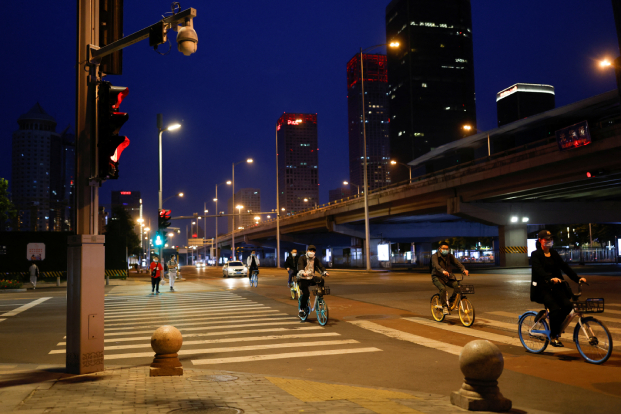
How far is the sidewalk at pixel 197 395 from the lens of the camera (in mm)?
5305

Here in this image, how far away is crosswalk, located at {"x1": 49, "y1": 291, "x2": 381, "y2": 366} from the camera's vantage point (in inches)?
361

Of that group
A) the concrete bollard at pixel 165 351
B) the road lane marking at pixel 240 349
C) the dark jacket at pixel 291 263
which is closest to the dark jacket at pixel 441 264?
the road lane marking at pixel 240 349

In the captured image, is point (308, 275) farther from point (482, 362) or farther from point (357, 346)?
point (482, 362)

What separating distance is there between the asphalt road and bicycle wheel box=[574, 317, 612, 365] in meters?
0.19

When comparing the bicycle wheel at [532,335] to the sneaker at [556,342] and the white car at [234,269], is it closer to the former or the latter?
the sneaker at [556,342]

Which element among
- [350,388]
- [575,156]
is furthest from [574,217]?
[350,388]

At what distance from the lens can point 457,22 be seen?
176750 mm

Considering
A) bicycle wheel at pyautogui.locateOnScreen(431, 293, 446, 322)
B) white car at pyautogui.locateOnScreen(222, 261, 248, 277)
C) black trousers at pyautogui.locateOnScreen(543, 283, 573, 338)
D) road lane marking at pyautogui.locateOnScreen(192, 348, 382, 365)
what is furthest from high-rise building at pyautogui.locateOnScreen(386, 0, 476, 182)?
black trousers at pyautogui.locateOnScreen(543, 283, 573, 338)

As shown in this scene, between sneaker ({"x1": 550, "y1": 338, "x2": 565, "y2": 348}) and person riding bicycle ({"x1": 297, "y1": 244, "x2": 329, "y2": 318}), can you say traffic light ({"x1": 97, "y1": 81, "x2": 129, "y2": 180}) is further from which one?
sneaker ({"x1": 550, "y1": 338, "x2": 565, "y2": 348})

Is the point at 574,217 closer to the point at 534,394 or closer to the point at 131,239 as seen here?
the point at 534,394

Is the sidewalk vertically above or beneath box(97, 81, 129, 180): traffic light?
beneath

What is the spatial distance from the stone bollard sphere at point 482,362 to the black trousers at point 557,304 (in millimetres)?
3174

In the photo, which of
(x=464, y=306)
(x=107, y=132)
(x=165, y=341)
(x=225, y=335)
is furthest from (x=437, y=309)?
(x=107, y=132)

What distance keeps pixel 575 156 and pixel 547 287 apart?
27149 millimetres
